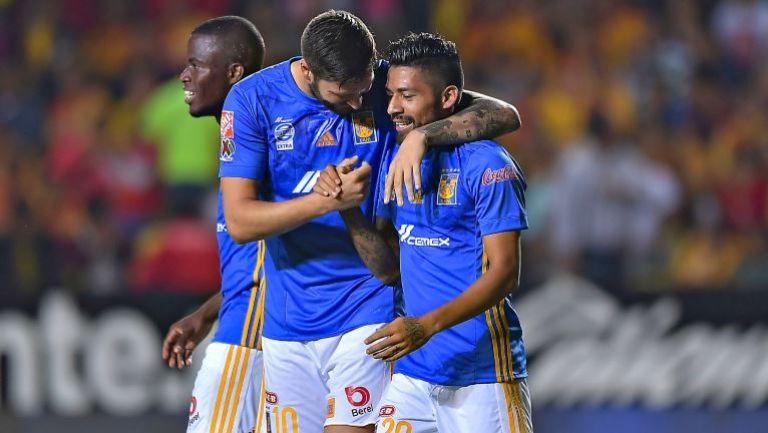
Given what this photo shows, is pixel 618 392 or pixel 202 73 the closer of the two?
pixel 202 73

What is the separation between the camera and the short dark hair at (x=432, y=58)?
482 cm

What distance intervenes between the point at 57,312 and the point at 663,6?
7.00 meters

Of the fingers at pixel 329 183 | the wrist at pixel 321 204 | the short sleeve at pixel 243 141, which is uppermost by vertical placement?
the short sleeve at pixel 243 141

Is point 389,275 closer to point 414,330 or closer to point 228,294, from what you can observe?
point 414,330

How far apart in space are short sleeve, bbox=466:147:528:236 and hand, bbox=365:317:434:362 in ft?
1.68

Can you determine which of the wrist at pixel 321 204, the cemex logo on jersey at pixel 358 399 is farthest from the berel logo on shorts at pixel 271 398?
the wrist at pixel 321 204

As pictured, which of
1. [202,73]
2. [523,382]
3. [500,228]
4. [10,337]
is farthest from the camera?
[10,337]

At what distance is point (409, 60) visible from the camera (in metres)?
4.82

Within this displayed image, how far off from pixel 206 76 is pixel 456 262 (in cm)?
150

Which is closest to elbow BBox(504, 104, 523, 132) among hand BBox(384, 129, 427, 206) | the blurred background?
hand BBox(384, 129, 427, 206)

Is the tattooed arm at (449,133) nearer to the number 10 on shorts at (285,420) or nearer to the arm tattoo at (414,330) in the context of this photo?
the arm tattoo at (414,330)

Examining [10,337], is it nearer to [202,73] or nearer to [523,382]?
[202,73]

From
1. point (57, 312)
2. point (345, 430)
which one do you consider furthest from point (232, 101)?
point (57, 312)

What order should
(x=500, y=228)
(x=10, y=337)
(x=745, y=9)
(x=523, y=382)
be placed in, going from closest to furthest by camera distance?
(x=500, y=228)
(x=523, y=382)
(x=10, y=337)
(x=745, y=9)
